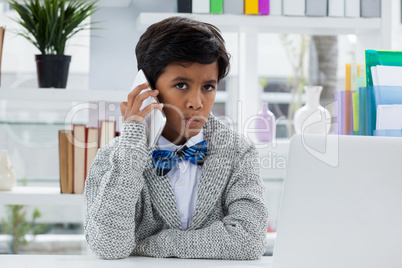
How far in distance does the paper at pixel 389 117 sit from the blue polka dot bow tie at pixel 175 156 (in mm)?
490

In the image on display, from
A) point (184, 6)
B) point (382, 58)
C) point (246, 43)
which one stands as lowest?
point (382, 58)

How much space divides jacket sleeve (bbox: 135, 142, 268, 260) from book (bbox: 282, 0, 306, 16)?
4.02ft

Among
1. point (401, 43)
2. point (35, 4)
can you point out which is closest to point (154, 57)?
point (35, 4)


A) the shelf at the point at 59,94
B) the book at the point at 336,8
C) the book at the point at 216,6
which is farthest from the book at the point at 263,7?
the shelf at the point at 59,94

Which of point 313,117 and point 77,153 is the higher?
point 313,117

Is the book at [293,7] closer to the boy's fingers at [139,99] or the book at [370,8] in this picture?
the book at [370,8]

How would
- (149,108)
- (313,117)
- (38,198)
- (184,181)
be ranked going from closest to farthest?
1. (149,108)
2. (184,181)
3. (38,198)
4. (313,117)

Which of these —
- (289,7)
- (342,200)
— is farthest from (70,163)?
(342,200)

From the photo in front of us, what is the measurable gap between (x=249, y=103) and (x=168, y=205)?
3.92ft

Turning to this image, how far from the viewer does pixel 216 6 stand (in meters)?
2.43

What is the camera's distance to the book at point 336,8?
252 cm

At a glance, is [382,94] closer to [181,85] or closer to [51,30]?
[181,85]

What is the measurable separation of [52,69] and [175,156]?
1.08 metres

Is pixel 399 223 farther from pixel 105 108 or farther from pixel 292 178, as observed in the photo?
pixel 105 108
